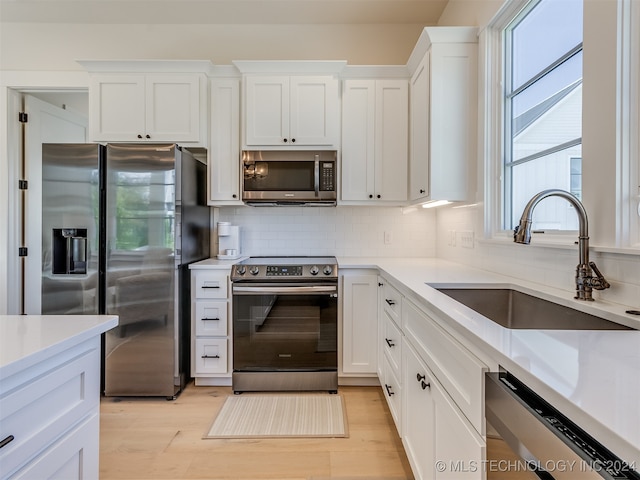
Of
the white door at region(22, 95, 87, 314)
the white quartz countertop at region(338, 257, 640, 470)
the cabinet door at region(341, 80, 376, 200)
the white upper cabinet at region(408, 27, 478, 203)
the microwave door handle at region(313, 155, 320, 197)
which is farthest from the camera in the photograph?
the white door at region(22, 95, 87, 314)

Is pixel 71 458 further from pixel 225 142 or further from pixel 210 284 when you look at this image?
pixel 225 142

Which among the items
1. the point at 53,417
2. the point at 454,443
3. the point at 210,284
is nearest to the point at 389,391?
the point at 454,443

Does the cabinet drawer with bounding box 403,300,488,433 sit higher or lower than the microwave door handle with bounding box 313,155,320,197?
lower

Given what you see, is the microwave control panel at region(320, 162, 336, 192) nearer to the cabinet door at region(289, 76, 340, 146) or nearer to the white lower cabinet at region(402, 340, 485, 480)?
the cabinet door at region(289, 76, 340, 146)

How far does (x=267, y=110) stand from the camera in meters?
2.62

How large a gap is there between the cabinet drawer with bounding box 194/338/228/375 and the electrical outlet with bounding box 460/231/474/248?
188 cm

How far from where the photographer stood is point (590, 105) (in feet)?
4.06

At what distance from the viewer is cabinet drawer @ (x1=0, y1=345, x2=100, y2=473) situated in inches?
26.9

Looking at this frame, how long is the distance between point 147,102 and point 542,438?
3.05 metres

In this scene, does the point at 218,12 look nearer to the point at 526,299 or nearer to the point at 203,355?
the point at 203,355

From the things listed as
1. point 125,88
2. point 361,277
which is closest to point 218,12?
point 125,88

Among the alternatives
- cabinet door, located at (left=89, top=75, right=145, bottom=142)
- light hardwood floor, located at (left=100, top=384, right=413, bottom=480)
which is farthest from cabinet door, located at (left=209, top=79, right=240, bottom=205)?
light hardwood floor, located at (left=100, top=384, right=413, bottom=480)

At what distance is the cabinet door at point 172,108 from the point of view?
8.56 ft

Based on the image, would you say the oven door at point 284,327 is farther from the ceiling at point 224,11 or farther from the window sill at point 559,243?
the ceiling at point 224,11
